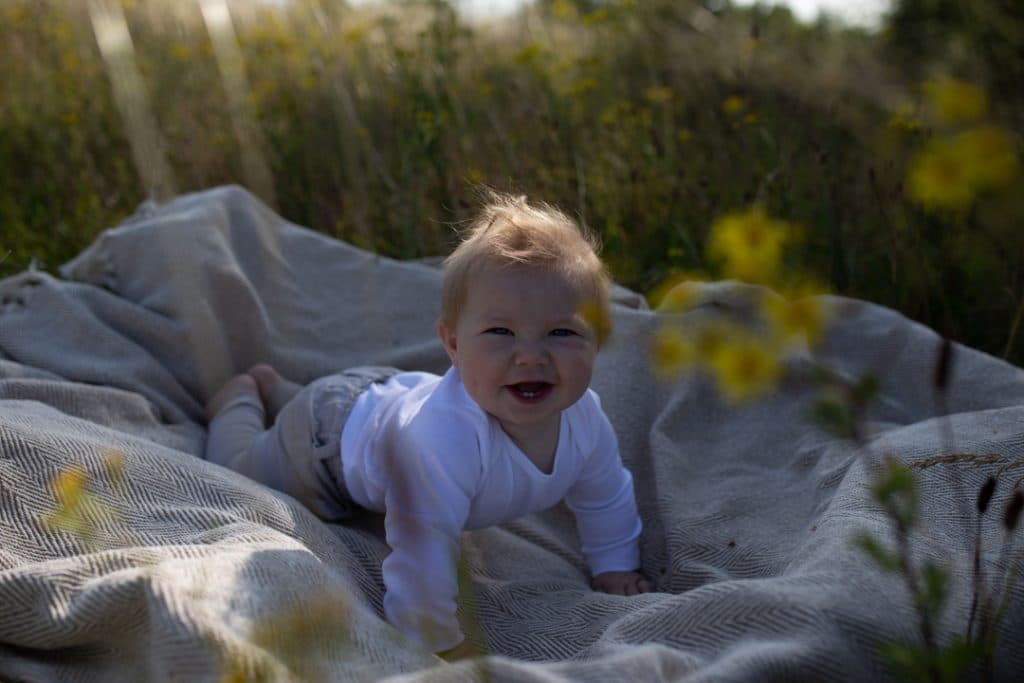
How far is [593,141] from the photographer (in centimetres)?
441

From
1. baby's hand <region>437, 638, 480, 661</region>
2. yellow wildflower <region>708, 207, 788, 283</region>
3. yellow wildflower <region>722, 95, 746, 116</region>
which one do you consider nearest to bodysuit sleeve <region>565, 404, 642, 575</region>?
baby's hand <region>437, 638, 480, 661</region>

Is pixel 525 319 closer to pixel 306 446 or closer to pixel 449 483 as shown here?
pixel 449 483

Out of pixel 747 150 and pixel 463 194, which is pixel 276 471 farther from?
pixel 747 150

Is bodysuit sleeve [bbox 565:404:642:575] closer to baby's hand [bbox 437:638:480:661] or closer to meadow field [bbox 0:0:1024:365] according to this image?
baby's hand [bbox 437:638:480:661]

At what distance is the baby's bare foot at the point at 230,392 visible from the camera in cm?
268

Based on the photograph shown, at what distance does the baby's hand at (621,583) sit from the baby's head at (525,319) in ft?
1.33

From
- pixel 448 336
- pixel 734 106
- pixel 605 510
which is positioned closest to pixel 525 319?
pixel 448 336

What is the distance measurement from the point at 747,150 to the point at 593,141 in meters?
0.74

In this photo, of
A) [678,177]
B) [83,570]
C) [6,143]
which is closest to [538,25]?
[678,177]

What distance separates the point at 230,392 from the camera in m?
2.70

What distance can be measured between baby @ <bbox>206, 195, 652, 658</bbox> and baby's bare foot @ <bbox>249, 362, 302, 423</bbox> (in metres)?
0.56

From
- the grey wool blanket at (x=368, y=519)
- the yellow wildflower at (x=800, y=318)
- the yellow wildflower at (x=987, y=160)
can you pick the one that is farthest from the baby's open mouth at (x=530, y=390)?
the yellow wildflower at (x=987, y=160)

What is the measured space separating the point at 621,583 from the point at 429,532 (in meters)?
0.46

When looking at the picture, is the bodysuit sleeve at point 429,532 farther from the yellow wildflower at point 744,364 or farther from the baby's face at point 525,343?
the yellow wildflower at point 744,364
